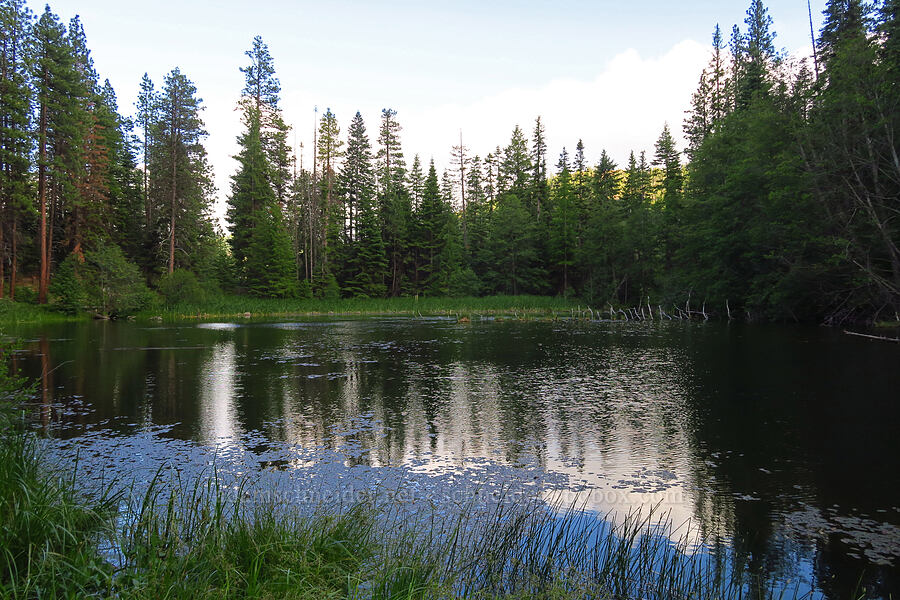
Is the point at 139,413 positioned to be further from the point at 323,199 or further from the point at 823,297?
the point at 323,199

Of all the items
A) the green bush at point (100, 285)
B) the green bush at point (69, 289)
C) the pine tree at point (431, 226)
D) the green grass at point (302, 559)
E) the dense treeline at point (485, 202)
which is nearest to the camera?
the green grass at point (302, 559)

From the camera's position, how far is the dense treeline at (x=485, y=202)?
81.0ft

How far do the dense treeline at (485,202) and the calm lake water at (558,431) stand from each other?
10.2m

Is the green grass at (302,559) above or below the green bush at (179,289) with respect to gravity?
below

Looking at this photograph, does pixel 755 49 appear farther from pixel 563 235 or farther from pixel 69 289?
pixel 69 289

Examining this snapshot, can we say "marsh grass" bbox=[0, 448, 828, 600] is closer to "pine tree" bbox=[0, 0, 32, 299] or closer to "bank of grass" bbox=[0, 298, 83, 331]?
"bank of grass" bbox=[0, 298, 83, 331]

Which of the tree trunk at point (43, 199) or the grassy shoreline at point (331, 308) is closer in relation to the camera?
the tree trunk at point (43, 199)

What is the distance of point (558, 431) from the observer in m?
9.05

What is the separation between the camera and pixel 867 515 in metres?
5.59

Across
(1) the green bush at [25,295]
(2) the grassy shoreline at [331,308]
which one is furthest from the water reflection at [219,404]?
(1) the green bush at [25,295]

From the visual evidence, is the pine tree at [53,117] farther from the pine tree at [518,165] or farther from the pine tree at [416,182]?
the pine tree at [518,165]

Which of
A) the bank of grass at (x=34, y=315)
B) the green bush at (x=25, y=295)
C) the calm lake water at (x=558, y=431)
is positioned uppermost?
the green bush at (x=25, y=295)

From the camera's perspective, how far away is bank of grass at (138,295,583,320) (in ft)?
134

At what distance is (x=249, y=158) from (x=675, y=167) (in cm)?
4243
